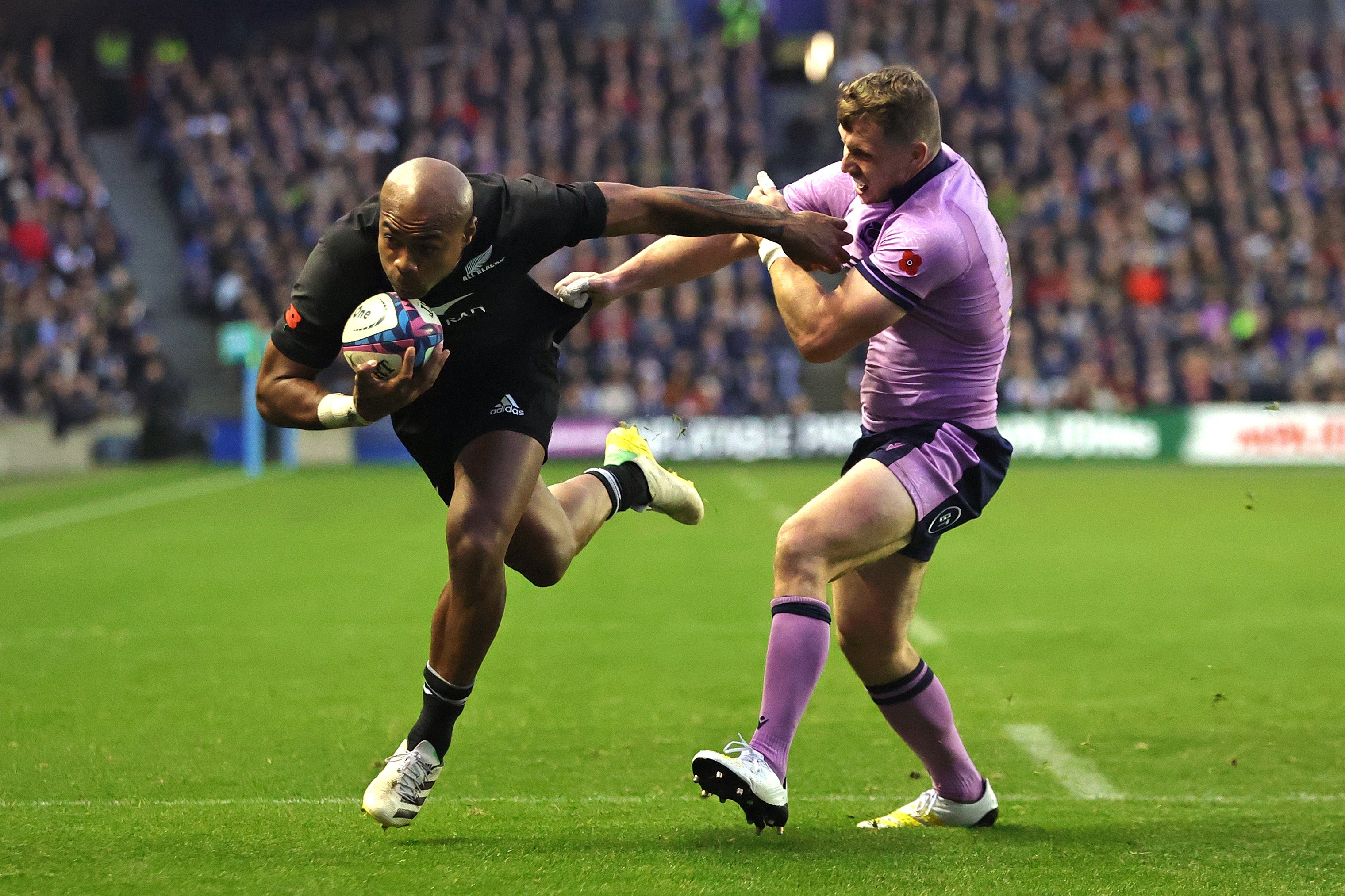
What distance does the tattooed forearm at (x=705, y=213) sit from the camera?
491 cm

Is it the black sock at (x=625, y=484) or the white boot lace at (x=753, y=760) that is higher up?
the black sock at (x=625, y=484)

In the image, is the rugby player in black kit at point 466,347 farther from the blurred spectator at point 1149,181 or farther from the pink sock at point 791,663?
the blurred spectator at point 1149,181

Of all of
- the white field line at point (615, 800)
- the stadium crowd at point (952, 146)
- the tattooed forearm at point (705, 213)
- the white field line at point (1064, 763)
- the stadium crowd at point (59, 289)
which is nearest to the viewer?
the tattooed forearm at point (705, 213)

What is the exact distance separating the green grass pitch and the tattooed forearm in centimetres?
187

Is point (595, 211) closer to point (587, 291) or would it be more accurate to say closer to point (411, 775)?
point (587, 291)

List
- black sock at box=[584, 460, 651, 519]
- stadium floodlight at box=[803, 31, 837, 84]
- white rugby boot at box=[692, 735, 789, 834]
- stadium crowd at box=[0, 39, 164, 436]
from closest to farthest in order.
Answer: white rugby boot at box=[692, 735, 789, 834], black sock at box=[584, 460, 651, 519], stadium crowd at box=[0, 39, 164, 436], stadium floodlight at box=[803, 31, 837, 84]

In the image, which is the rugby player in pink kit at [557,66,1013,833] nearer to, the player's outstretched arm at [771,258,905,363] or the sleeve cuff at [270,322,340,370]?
the player's outstretched arm at [771,258,905,363]

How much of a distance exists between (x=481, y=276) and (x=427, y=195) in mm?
470

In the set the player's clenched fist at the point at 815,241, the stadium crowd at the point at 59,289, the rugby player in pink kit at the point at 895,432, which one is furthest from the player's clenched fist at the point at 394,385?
the stadium crowd at the point at 59,289

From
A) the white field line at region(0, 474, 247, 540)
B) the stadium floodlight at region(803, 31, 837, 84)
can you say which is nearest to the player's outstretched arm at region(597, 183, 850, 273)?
the white field line at region(0, 474, 247, 540)

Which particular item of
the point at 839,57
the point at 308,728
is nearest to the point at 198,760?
the point at 308,728

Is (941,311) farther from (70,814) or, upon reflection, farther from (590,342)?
(590,342)

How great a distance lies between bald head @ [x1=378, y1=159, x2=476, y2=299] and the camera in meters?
4.39

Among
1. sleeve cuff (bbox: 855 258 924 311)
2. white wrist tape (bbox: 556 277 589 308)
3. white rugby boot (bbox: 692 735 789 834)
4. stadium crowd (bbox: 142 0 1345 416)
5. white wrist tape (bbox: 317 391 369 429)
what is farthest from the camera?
stadium crowd (bbox: 142 0 1345 416)
